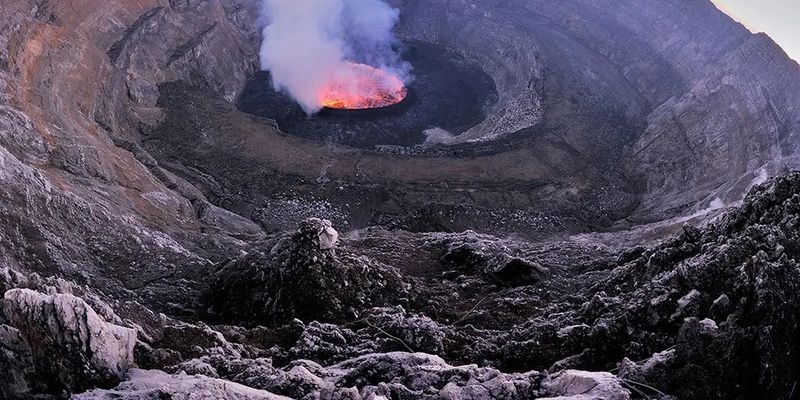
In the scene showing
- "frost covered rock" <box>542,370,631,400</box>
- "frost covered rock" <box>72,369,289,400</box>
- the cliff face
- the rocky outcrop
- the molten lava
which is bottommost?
"frost covered rock" <box>72,369,289,400</box>

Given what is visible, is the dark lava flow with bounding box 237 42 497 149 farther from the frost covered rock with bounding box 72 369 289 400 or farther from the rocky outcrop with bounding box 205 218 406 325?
the frost covered rock with bounding box 72 369 289 400

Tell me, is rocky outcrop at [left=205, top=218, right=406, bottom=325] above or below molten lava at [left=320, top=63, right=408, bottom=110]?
below

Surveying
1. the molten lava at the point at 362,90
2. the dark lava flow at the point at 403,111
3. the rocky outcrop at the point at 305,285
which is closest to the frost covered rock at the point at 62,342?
the rocky outcrop at the point at 305,285

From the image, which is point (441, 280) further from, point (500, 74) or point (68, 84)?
point (500, 74)

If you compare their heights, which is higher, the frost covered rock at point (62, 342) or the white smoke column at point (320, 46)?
the white smoke column at point (320, 46)

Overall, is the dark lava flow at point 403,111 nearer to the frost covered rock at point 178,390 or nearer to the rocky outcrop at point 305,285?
the rocky outcrop at point 305,285

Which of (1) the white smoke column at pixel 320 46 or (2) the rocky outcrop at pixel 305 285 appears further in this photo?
(1) the white smoke column at pixel 320 46

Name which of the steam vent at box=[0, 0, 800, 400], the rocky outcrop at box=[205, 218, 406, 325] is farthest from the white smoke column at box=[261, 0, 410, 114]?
the rocky outcrop at box=[205, 218, 406, 325]

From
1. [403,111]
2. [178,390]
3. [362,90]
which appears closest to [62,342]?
[178,390]
